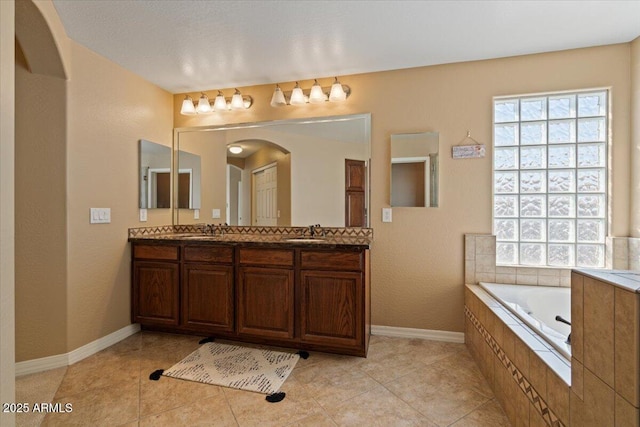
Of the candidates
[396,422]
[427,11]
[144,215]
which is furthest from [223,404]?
[427,11]

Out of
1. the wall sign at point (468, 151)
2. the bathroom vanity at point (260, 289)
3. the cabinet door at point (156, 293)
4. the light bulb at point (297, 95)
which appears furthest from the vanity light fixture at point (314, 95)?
the cabinet door at point (156, 293)

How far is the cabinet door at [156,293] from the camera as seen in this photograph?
2.56 metres

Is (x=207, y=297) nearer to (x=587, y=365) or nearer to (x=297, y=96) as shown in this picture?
(x=297, y=96)

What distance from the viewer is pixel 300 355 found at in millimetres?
2260

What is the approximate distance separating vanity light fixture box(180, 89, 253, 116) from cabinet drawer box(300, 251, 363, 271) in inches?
67.0

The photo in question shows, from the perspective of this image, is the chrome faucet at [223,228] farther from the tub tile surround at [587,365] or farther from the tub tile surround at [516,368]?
the tub tile surround at [587,365]

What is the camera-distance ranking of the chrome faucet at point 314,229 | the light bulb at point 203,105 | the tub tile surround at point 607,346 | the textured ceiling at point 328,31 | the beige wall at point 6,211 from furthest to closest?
the light bulb at point 203,105 → the chrome faucet at point 314,229 → the textured ceiling at point 328,31 → the beige wall at point 6,211 → the tub tile surround at point 607,346

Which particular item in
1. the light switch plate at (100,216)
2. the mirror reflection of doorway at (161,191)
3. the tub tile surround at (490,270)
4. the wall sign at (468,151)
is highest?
the wall sign at (468,151)

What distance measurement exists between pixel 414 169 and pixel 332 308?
1392mm

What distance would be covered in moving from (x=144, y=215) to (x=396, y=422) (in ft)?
8.80

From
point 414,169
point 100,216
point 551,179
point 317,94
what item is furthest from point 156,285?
point 551,179

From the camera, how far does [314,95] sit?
2699 millimetres

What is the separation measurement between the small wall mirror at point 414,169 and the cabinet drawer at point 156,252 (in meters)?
1.99

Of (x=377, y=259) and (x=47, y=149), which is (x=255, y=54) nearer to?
(x=47, y=149)
